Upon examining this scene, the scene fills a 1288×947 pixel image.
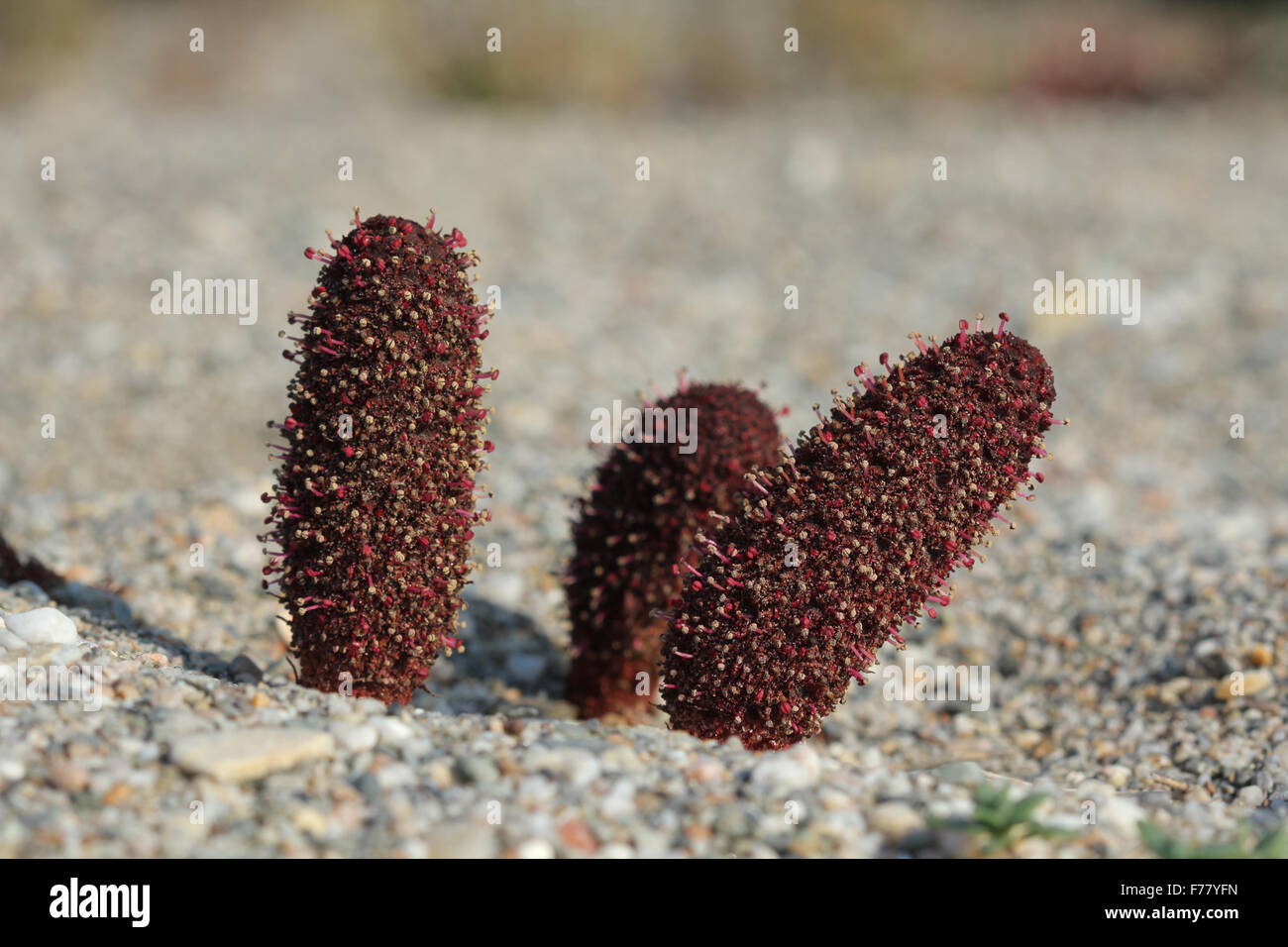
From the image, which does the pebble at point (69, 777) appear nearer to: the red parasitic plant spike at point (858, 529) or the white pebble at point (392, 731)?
the white pebble at point (392, 731)

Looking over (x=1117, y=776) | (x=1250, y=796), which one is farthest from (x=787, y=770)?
(x=1250, y=796)

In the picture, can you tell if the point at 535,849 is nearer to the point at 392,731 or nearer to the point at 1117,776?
the point at 392,731

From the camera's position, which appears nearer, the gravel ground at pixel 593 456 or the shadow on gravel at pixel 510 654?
the gravel ground at pixel 593 456

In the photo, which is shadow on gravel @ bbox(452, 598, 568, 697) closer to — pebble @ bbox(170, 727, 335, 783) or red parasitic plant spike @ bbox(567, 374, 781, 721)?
red parasitic plant spike @ bbox(567, 374, 781, 721)

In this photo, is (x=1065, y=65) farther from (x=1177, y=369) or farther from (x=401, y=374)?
(x=401, y=374)

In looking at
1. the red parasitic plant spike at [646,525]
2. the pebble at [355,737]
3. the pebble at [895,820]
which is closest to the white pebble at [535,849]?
the pebble at [355,737]
